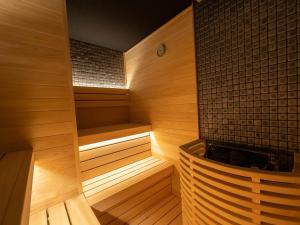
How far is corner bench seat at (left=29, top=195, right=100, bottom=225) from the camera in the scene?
1.23 metres

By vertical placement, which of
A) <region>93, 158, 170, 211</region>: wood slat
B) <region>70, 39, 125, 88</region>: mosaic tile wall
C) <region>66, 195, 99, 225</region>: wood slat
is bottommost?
<region>93, 158, 170, 211</region>: wood slat

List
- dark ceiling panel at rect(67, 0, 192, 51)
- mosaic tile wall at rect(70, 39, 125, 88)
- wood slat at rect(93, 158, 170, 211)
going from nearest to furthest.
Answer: wood slat at rect(93, 158, 170, 211) < dark ceiling panel at rect(67, 0, 192, 51) < mosaic tile wall at rect(70, 39, 125, 88)

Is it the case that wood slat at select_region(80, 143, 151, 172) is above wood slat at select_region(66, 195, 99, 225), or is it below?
above

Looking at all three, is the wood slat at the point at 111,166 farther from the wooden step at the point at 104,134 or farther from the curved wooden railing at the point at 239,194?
the curved wooden railing at the point at 239,194

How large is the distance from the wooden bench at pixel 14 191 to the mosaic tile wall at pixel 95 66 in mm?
1901

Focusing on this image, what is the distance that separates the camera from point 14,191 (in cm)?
60

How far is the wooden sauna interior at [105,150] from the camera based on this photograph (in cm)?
87

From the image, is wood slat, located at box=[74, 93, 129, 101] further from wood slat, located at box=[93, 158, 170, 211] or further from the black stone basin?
the black stone basin

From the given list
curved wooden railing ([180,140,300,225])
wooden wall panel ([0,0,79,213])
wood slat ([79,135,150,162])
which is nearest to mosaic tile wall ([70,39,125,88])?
wooden wall panel ([0,0,79,213])

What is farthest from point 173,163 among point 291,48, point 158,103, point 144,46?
point 144,46

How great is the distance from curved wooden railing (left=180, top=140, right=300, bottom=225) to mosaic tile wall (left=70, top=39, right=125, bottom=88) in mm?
2285

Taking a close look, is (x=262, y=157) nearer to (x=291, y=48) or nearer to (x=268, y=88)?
(x=268, y=88)

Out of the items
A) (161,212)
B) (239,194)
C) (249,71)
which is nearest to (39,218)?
(161,212)

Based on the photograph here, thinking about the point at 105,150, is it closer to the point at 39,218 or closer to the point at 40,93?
the point at 39,218
